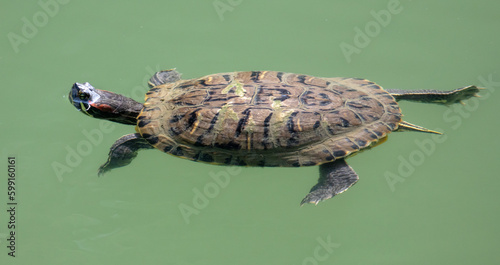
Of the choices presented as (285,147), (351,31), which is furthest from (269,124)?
(351,31)

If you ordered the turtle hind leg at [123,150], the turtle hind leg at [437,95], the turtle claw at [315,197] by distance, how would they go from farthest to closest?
the turtle hind leg at [437,95]
the turtle hind leg at [123,150]
the turtle claw at [315,197]

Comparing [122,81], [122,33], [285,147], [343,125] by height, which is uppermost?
[122,33]

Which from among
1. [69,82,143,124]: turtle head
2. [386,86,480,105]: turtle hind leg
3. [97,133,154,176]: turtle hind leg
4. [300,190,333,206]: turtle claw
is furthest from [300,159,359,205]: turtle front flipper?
[69,82,143,124]: turtle head

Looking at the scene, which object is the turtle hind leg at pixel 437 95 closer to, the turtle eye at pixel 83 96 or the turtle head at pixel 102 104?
the turtle head at pixel 102 104

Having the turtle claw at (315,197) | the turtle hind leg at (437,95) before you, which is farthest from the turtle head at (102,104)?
the turtle hind leg at (437,95)

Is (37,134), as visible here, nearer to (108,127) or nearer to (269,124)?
(108,127)
